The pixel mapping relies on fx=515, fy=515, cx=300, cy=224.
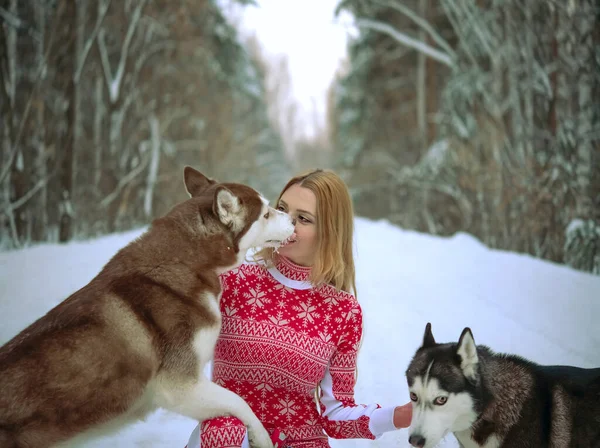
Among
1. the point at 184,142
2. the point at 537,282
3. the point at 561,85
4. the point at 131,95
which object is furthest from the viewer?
the point at 184,142

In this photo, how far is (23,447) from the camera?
6.77 ft

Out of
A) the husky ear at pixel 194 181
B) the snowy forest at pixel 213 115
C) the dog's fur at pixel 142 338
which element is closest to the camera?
the dog's fur at pixel 142 338

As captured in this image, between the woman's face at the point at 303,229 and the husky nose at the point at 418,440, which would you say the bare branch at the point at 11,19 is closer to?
the woman's face at the point at 303,229

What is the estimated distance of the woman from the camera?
2.85m

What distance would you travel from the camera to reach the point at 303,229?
309 cm

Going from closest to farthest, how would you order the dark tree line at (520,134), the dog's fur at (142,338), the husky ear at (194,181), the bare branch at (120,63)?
the dog's fur at (142,338) < the husky ear at (194,181) < the dark tree line at (520,134) < the bare branch at (120,63)

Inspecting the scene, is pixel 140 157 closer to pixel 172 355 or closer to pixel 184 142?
pixel 184 142

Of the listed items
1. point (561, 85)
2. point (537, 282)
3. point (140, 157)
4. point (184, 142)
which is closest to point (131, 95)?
point (140, 157)

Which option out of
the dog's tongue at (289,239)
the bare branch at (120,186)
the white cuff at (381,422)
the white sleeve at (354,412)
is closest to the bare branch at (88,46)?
the bare branch at (120,186)

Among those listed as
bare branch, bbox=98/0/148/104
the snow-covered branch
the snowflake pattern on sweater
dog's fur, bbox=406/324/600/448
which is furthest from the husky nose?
the snow-covered branch

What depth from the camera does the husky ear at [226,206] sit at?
2697 mm

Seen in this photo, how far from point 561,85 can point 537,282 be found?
3727 mm

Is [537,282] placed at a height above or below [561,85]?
below

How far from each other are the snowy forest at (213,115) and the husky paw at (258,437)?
629 centimetres
